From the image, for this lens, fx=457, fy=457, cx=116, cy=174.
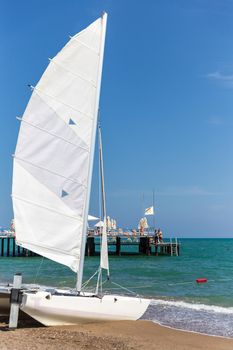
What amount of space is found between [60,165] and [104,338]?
4.21 meters

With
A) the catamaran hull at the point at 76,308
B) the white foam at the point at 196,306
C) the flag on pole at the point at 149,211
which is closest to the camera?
the catamaran hull at the point at 76,308

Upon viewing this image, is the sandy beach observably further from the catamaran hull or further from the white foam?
the white foam

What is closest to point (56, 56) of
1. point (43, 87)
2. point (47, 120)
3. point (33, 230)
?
point (43, 87)

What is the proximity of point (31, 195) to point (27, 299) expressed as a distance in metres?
2.58

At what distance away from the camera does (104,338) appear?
9.98m

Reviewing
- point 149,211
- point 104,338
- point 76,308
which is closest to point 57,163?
point 76,308

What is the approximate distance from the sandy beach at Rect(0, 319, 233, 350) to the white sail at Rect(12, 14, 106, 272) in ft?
5.32

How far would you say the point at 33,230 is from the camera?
11250 millimetres

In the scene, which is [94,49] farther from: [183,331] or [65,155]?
[183,331]

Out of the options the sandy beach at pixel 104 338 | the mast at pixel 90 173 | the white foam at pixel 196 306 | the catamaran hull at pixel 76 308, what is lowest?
the sandy beach at pixel 104 338

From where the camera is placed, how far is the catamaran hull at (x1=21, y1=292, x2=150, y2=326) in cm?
1017

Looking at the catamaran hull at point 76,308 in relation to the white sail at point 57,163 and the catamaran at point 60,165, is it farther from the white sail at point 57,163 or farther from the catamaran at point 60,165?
the white sail at point 57,163

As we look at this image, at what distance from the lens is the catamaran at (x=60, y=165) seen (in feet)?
36.9

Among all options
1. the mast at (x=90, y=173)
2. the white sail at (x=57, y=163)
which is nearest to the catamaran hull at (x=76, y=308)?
the mast at (x=90, y=173)
